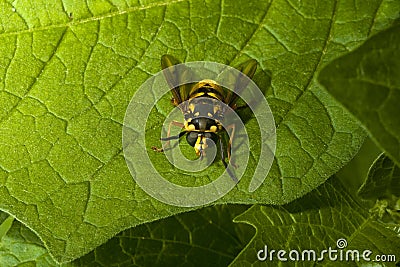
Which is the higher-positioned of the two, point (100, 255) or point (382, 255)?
point (100, 255)

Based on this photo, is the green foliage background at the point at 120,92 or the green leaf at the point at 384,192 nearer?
the green foliage background at the point at 120,92

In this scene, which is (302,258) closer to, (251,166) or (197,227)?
(251,166)

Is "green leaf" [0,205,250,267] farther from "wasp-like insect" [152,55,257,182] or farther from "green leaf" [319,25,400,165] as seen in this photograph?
"green leaf" [319,25,400,165]

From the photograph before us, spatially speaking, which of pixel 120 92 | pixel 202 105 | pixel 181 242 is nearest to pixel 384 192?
pixel 202 105

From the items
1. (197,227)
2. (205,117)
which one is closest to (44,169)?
(205,117)

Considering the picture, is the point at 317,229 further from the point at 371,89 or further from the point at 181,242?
the point at 371,89

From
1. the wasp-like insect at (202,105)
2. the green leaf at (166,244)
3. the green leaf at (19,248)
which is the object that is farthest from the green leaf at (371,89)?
the green leaf at (19,248)

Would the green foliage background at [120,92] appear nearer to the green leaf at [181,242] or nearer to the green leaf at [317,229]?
the green leaf at [317,229]
